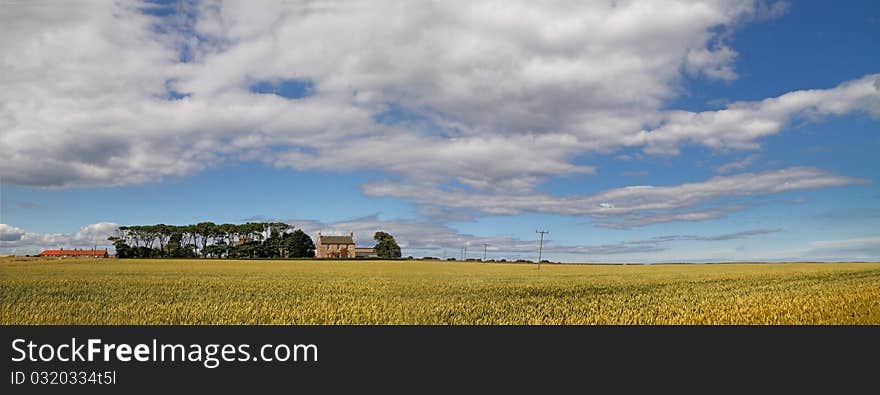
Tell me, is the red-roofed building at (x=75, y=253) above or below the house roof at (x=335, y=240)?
below

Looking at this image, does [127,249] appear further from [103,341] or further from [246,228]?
[103,341]

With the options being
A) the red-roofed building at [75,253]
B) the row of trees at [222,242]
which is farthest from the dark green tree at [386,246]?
the red-roofed building at [75,253]

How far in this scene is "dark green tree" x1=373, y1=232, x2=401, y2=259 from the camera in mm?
68688

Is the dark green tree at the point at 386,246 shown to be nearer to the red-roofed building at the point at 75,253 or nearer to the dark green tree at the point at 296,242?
the dark green tree at the point at 296,242

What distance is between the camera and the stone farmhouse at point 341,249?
92.8 meters

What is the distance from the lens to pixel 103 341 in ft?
28.3

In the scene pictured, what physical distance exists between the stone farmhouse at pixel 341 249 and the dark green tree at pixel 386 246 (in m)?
11.5

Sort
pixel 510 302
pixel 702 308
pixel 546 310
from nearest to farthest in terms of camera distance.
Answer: pixel 546 310 → pixel 702 308 → pixel 510 302

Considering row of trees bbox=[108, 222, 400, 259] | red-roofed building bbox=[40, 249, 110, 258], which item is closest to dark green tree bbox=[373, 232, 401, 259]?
row of trees bbox=[108, 222, 400, 259]

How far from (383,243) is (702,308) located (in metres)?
57.5

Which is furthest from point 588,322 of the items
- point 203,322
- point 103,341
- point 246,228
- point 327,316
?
point 246,228

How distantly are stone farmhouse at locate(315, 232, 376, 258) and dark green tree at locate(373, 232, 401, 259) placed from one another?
37.7 ft

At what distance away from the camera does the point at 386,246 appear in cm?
7312

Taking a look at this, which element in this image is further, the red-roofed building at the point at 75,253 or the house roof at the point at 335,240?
the house roof at the point at 335,240
